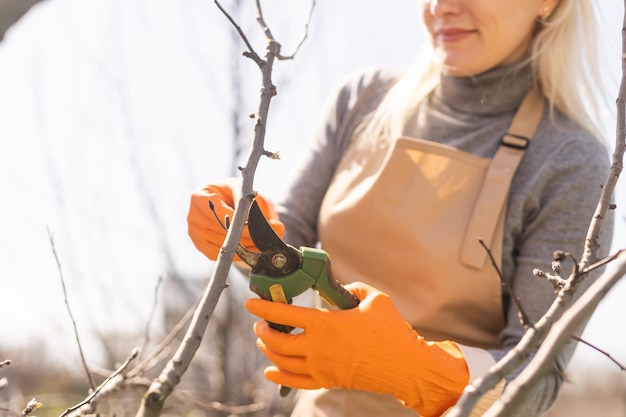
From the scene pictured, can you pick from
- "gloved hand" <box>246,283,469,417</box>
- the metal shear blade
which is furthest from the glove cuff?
the metal shear blade

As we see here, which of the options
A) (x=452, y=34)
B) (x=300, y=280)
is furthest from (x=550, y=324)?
(x=452, y=34)

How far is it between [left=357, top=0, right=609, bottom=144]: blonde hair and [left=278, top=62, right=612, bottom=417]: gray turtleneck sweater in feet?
0.16

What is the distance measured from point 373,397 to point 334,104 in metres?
0.91

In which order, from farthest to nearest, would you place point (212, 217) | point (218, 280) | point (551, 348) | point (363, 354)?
point (212, 217)
point (363, 354)
point (218, 280)
point (551, 348)

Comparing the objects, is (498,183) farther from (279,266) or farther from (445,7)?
(279,266)

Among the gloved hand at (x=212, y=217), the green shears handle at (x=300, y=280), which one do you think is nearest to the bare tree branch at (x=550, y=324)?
the green shears handle at (x=300, y=280)

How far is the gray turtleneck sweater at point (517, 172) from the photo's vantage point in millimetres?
1938

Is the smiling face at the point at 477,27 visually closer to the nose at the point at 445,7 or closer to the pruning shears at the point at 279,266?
the nose at the point at 445,7

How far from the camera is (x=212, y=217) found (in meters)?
1.84

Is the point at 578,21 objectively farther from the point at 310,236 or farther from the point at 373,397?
the point at 373,397

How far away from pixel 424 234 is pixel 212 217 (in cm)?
59

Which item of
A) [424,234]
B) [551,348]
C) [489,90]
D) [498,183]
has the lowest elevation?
[424,234]

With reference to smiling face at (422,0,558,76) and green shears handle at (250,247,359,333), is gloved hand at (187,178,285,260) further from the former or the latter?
smiling face at (422,0,558,76)

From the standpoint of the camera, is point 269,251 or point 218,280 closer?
point 218,280
